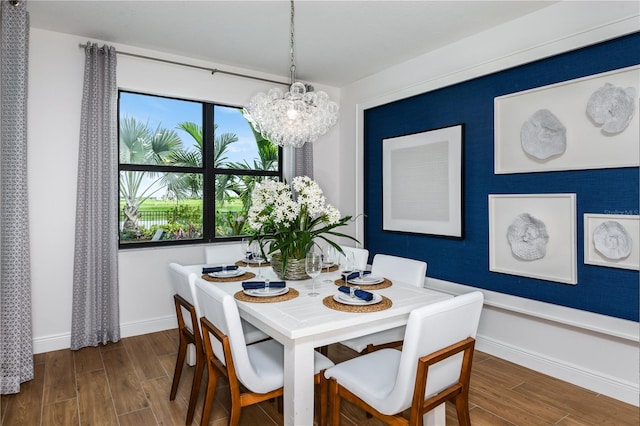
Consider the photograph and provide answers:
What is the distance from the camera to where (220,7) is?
2.90 meters

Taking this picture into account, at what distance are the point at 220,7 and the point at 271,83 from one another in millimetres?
1540

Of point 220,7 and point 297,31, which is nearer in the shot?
point 220,7

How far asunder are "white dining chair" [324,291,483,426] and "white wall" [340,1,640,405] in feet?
4.75

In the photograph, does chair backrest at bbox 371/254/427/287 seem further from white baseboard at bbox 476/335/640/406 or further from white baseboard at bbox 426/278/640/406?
white baseboard at bbox 476/335/640/406

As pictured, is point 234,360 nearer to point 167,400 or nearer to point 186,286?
point 186,286

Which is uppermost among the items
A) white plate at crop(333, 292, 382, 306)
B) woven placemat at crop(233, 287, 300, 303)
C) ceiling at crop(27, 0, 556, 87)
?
ceiling at crop(27, 0, 556, 87)

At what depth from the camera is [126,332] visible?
143 inches

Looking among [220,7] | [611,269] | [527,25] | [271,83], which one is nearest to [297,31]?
[220,7]

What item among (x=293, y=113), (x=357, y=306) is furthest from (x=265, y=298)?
(x=293, y=113)

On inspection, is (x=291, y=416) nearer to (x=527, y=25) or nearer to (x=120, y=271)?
(x=120, y=271)

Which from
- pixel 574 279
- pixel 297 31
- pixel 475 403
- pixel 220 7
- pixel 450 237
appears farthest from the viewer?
pixel 450 237

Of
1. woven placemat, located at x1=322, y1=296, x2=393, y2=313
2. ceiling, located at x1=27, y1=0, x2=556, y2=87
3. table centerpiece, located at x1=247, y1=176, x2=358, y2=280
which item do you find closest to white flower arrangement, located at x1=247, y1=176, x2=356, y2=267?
table centerpiece, located at x1=247, y1=176, x2=358, y2=280

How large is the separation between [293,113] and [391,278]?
1388 millimetres

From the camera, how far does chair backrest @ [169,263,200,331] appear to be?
2061mm
